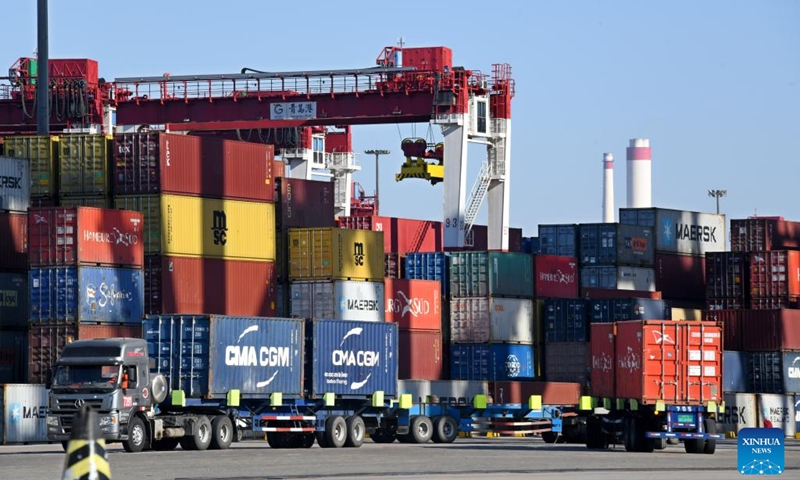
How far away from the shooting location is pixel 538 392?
165 ft

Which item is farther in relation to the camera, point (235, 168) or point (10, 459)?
point (235, 168)

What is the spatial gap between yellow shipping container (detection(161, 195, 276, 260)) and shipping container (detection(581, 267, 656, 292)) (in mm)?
21259

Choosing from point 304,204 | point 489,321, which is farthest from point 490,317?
point 304,204

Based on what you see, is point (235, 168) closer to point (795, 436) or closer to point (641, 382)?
point (641, 382)

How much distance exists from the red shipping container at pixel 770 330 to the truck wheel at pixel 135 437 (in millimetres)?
29802

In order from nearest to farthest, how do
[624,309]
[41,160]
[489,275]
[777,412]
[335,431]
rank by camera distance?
[335,431] < [41,160] < [624,309] < [489,275] < [777,412]

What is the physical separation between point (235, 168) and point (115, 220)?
687 centimetres

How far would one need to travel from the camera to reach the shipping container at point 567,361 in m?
58.2

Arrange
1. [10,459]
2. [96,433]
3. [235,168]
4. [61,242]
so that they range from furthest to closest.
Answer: [235,168] → [61,242] → [10,459] → [96,433]

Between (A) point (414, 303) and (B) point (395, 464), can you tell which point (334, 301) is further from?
(B) point (395, 464)

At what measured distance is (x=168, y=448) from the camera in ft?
135

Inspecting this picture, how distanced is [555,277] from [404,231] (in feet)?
52.1

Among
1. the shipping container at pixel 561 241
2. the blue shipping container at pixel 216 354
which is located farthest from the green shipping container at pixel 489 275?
the blue shipping container at pixel 216 354

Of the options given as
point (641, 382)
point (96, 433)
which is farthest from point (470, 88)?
point (96, 433)
